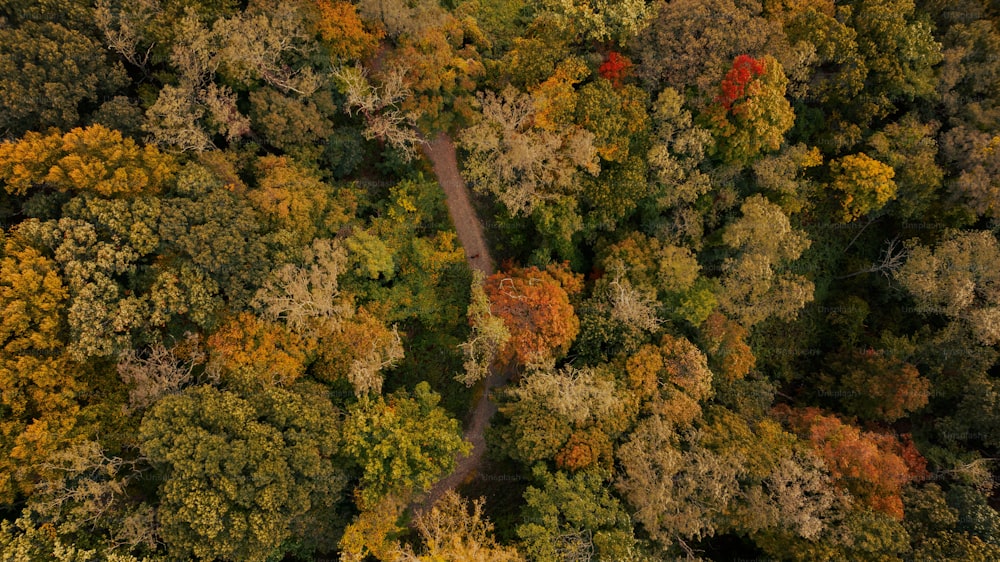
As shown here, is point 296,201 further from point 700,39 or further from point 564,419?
point 700,39

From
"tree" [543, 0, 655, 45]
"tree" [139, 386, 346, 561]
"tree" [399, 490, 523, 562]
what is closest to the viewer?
"tree" [139, 386, 346, 561]

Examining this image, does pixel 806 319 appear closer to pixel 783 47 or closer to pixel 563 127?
pixel 783 47

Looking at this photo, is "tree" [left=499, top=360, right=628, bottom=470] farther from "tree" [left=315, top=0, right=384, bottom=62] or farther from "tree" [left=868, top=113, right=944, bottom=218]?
"tree" [left=868, top=113, right=944, bottom=218]

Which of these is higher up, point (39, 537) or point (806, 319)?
point (806, 319)

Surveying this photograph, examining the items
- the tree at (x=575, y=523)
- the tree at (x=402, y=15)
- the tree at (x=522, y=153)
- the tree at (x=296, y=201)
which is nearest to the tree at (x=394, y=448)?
the tree at (x=575, y=523)

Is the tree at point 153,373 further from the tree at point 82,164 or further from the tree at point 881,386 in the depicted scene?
the tree at point 881,386

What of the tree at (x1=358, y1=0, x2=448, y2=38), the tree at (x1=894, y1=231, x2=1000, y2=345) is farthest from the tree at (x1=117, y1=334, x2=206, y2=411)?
the tree at (x1=894, y1=231, x2=1000, y2=345)

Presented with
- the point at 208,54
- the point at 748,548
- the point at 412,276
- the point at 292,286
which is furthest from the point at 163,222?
the point at 748,548

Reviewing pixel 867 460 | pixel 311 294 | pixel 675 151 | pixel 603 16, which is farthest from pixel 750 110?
pixel 311 294
